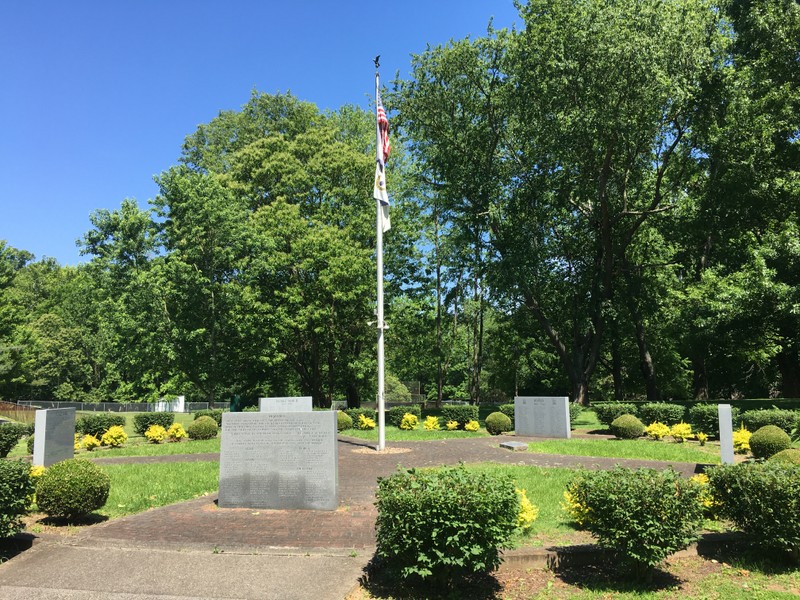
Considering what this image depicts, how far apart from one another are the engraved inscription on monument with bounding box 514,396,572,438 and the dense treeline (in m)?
7.95

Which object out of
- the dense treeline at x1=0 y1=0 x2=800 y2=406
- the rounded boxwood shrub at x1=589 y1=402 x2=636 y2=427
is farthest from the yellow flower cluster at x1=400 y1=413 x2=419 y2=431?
the rounded boxwood shrub at x1=589 y1=402 x2=636 y2=427

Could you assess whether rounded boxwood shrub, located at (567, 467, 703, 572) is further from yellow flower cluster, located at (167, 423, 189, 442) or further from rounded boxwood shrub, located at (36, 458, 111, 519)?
yellow flower cluster, located at (167, 423, 189, 442)

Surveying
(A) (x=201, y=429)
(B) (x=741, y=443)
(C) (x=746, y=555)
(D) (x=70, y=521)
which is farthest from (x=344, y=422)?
(C) (x=746, y=555)

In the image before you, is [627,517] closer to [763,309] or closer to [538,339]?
[763,309]

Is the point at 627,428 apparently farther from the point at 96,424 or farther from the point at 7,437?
the point at 7,437

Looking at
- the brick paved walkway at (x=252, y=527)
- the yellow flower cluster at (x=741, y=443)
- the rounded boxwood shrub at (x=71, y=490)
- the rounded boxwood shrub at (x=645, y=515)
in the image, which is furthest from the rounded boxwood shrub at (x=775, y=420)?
the rounded boxwood shrub at (x=71, y=490)

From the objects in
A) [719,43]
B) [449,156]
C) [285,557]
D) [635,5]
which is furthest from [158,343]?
[719,43]

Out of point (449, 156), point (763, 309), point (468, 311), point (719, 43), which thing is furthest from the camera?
point (468, 311)

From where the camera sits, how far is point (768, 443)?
12.6m

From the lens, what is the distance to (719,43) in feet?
79.2

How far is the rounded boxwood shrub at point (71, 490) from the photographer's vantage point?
7.72 meters

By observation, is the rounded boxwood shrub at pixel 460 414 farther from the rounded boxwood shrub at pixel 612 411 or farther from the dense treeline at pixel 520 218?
the dense treeline at pixel 520 218

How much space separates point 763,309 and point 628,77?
35.6 feet

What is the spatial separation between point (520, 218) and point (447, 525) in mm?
24731
